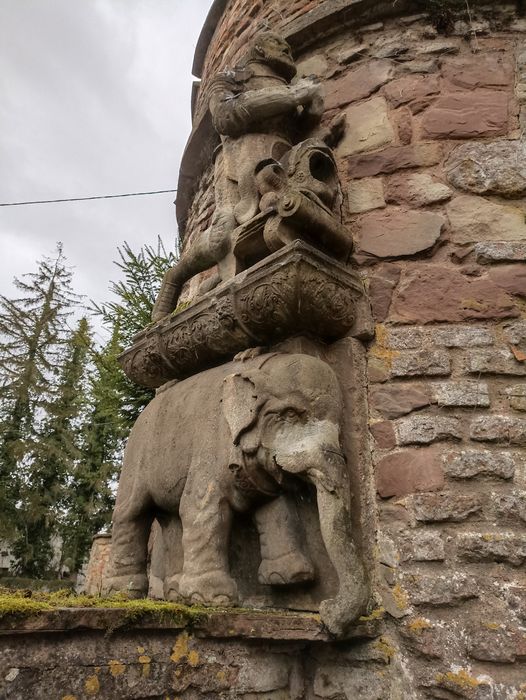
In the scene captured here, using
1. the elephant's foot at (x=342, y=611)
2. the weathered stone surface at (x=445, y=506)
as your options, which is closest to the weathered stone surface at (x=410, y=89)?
the weathered stone surface at (x=445, y=506)

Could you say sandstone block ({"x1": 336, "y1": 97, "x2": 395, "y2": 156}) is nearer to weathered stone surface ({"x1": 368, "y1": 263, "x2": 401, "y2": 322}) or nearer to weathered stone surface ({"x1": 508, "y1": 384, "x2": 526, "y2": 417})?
weathered stone surface ({"x1": 368, "y1": 263, "x2": 401, "y2": 322})

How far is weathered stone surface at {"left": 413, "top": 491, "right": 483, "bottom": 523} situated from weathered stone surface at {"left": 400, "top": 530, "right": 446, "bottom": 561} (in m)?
0.06

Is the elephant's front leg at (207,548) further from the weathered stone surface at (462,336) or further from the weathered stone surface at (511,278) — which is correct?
the weathered stone surface at (511,278)

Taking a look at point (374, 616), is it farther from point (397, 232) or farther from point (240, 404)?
point (397, 232)

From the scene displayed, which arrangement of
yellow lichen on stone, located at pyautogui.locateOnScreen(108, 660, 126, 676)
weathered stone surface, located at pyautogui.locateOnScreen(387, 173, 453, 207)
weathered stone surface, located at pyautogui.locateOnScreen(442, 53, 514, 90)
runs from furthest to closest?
1. weathered stone surface, located at pyautogui.locateOnScreen(442, 53, 514, 90)
2. weathered stone surface, located at pyautogui.locateOnScreen(387, 173, 453, 207)
3. yellow lichen on stone, located at pyautogui.locateOnScreen(108, 660, 126, 676)

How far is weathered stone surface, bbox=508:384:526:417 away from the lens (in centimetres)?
220

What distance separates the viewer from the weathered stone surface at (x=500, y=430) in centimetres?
214

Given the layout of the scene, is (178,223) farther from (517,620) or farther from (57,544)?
(57,544)

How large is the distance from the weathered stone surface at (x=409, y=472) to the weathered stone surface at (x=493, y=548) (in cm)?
22

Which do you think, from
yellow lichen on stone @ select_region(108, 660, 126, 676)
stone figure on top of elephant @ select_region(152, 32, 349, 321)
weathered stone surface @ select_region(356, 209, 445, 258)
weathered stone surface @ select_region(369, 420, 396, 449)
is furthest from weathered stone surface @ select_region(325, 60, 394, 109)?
yellow lichen on stone @ select_region(108, 660, 126, 676)

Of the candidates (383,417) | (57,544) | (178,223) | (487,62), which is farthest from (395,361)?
(57,544)

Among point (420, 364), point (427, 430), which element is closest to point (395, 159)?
point (420, 364)

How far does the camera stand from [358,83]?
A: 3135 mm

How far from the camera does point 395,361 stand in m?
2.40
